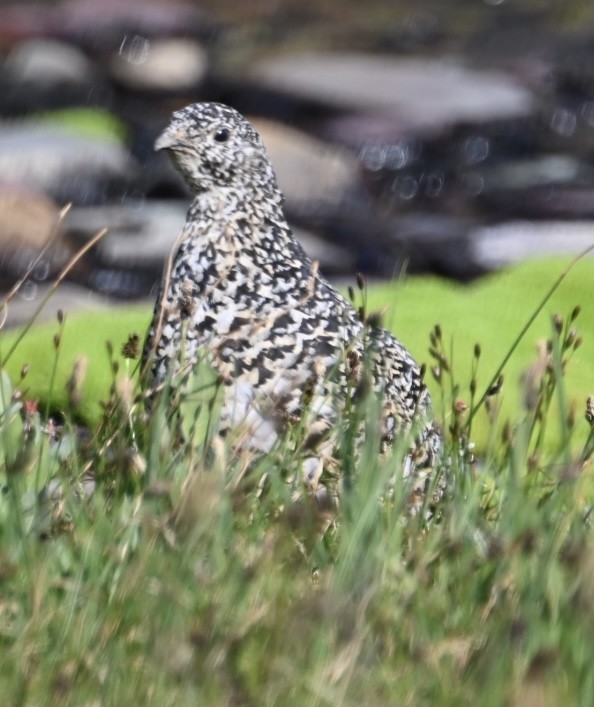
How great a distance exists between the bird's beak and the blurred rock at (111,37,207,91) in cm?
802

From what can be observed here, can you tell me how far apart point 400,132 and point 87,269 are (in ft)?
11.2

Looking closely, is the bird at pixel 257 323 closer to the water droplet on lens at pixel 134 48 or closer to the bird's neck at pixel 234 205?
the bird's neck at pixel 234 205

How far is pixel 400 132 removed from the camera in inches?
448

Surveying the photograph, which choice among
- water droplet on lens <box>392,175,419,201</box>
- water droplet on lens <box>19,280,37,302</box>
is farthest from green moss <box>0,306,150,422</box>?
water droplet on lens <box>392,175,419,201</box>

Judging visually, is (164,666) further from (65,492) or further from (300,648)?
(65,492)

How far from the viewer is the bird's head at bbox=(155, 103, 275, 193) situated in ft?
14.1

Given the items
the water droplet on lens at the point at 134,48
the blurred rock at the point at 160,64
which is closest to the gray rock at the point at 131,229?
the blurred rock at the point at 160,64

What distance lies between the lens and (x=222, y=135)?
14.2ft

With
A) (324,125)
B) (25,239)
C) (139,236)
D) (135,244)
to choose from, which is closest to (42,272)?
(25,239)

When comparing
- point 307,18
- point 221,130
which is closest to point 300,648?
point 221,130

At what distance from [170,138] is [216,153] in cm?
13

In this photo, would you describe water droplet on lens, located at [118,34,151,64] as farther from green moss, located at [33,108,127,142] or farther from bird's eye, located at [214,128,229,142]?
bird's eye, located at [214,128,229,142]

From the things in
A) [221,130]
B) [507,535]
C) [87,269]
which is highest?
[221,130]

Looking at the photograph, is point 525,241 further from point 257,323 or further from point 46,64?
point 257,323
